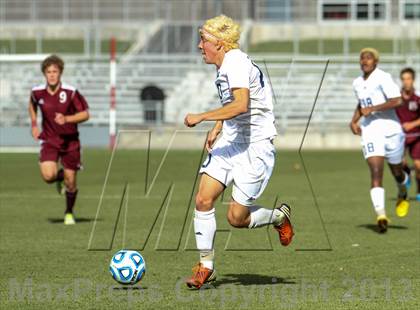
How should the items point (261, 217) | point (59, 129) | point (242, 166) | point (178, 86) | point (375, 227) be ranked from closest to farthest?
point (242, 166)
point (261, 217)
point (375, 227)
point (59, 129)
point (178, 86)

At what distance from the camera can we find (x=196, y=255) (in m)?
11.4

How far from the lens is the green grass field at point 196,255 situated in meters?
8.55

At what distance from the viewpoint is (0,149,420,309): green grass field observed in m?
8.55

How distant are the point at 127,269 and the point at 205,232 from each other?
70 centimetres

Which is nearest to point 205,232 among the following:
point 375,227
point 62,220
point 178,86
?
point 375,227

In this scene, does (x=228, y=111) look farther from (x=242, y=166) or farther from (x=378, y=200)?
(x=378, y=200)

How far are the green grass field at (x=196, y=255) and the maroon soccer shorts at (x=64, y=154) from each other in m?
0.78

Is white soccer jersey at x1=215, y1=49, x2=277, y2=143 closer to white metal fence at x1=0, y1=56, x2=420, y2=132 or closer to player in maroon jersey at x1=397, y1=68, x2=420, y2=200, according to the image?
player in maroon jersey at x1=397, y1=68, x2=420, y2=200

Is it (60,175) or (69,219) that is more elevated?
(60,175)

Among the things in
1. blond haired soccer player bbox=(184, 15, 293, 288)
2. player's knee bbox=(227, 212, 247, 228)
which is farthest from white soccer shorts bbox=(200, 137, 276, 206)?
player's knee bbox=(227, 212, 247, 228)

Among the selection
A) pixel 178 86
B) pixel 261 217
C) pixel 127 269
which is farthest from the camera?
pixel 178 86

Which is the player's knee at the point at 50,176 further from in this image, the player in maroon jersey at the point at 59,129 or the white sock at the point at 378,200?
the white sock at the point at 378,200

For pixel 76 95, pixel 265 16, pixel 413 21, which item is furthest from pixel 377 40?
pixel 76 95

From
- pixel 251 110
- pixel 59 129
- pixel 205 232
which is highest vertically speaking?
pixel 251 110
